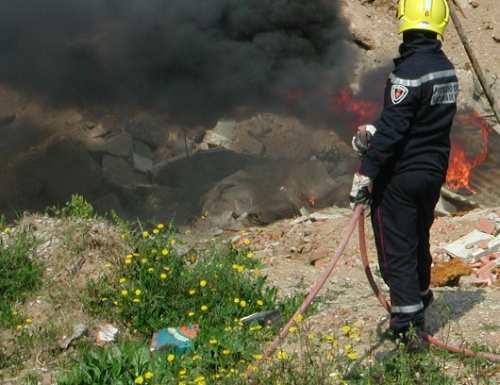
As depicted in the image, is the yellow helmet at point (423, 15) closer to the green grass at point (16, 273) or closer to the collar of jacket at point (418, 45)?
the collar of jacket at point (418, 45)

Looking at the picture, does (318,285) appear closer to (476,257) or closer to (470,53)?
(476,257)

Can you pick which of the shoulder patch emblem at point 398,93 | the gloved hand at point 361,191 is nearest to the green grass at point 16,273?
the gloved hand at point 361,191

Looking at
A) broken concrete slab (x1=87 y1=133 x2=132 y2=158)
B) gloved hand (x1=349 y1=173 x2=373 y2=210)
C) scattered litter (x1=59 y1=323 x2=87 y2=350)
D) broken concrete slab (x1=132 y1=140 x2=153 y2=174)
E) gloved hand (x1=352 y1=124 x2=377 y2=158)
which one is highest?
gloved hand (x1=352 y1=124 x2=377 y2=158)

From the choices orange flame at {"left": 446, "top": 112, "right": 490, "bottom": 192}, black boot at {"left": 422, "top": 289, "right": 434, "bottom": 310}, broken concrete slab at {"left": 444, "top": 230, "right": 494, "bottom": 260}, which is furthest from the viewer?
orange flame at {"left": 446, "top": 112, "right": 490, "bottom": 192}

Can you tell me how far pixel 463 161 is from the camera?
10914mm

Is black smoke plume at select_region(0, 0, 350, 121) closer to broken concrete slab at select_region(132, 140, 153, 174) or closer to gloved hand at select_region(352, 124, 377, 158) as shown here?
broken concrete slab at select_region(132, 140, 153, 174)

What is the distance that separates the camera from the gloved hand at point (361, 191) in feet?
15.2

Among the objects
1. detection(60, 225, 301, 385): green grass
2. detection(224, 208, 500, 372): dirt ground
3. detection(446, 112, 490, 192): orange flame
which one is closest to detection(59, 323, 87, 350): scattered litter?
detection(60, 225, 301, 385): green grass

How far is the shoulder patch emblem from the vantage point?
4.46m

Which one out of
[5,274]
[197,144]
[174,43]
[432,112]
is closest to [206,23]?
[174,43]

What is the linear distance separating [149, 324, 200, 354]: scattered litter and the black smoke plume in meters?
7.75

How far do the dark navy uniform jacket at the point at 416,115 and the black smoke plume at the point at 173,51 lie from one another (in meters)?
8.38

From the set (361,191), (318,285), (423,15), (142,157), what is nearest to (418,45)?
(423,15)

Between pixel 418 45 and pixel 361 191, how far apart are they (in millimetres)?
809
